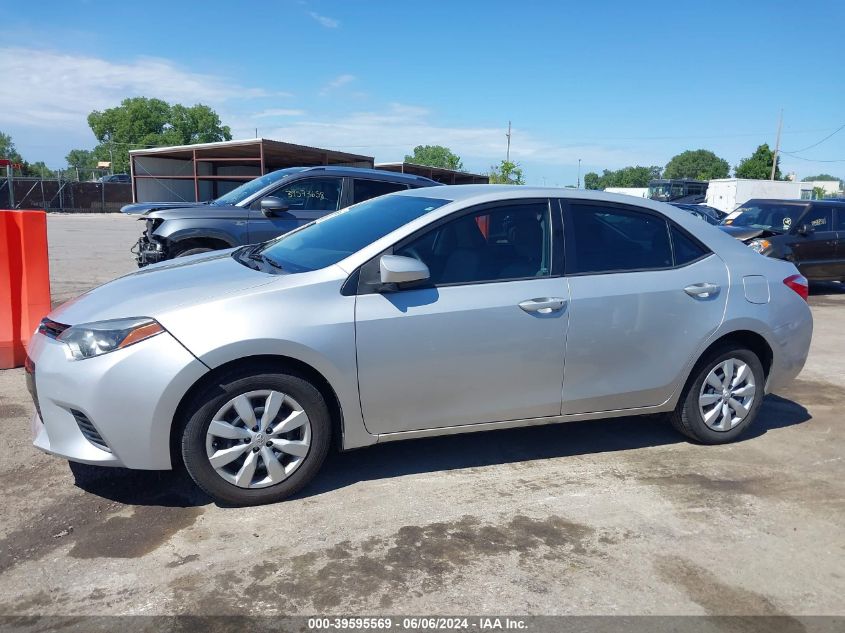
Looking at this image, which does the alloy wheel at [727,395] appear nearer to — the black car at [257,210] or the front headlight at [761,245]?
the black car at [257,210]

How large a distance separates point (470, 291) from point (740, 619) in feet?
6.67

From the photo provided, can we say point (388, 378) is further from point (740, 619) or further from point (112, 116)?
point (112, 116)

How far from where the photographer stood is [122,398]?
3.27 m

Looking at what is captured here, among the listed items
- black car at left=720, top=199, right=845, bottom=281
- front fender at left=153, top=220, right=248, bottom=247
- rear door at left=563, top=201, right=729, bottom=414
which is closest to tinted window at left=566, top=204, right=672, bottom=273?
rear door at left=563, top=201, right=729, bottom=414

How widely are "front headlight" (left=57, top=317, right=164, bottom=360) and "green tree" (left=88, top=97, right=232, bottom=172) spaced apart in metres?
95.8

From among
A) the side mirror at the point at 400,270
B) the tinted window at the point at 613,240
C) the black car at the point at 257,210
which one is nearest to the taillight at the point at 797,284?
the tinted window at the point at 613,240

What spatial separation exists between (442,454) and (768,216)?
10632 mm

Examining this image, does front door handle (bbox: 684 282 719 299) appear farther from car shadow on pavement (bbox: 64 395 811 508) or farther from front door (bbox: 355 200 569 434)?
car shadow on pavement (bbox: 64 395 811 508)

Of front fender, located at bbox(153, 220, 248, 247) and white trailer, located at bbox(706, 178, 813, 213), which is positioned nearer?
front fender, located at bbox(153, 220, 248, 247)

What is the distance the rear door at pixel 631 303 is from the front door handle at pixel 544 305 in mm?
93

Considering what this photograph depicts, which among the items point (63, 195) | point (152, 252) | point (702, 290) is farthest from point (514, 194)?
point (63, 195)

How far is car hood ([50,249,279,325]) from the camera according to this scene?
11.4ft

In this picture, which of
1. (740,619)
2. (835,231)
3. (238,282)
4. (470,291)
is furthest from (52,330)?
(835,231)

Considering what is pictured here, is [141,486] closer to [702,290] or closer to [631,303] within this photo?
[631,303]
